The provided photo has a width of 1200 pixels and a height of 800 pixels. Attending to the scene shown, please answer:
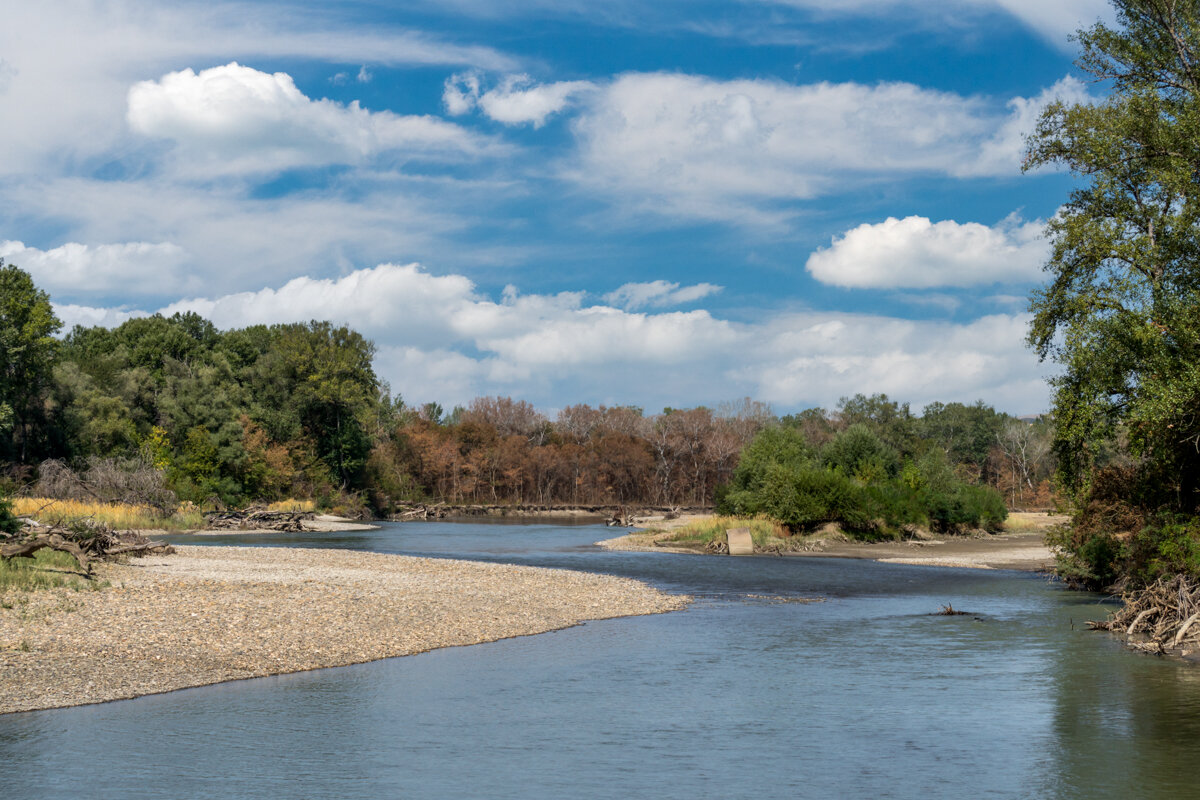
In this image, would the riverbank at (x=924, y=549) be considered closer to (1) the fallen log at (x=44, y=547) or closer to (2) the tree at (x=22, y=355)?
(1) the fallen log at (x=44, y=547)

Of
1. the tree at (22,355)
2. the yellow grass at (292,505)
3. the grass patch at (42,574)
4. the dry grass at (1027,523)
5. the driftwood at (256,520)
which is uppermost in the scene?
the tree at (22,355)

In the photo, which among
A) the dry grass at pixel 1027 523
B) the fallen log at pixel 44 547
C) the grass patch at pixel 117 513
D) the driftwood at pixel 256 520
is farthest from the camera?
the dry grass at pixel 1027 523

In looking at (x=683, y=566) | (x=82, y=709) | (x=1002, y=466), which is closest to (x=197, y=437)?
(x=683, y=566)

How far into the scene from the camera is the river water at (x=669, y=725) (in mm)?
12492

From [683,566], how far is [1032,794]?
3519cm

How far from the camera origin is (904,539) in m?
64.1

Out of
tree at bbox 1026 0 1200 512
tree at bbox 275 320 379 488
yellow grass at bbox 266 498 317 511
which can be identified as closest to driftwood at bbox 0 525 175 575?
tree at bbox 1026 0 1200 512

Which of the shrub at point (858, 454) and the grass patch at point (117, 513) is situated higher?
the shrub at point (858, 454)

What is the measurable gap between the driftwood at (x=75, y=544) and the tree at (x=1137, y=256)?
90.4 feet

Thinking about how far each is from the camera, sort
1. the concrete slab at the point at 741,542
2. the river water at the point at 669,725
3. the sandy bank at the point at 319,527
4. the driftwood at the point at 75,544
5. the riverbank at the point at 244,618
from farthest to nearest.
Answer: the sandy bank at the point at 319,527 < the concrete slab at the point at 741,542 < the driftwood at the point at 75,544 < the riverbank at the point at 244,618 < the river water at the point at 669,725

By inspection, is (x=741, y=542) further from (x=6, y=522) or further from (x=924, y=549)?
(x=6, y=522)

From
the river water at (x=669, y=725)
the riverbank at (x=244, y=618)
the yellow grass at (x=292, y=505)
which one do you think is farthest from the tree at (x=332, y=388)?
the river water at (x=669, y=725)

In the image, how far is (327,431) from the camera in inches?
3969

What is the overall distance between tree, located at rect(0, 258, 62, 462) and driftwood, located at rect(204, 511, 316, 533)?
45.4 feet
